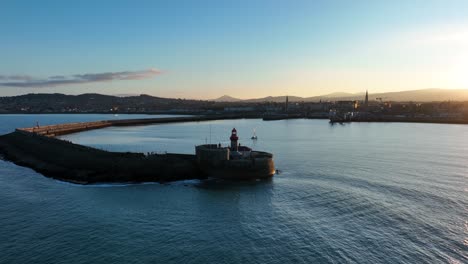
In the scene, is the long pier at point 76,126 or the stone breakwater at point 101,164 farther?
the long pier at point 76,126

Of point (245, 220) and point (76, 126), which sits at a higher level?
point (76, 126)

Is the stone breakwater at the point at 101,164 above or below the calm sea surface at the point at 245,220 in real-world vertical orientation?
above

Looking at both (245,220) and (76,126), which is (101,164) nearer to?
(245,220)

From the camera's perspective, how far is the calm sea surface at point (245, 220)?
49.1ft

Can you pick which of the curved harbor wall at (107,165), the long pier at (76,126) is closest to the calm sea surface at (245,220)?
the curved harbor wall at (107,165)

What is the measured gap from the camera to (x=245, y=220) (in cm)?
1916

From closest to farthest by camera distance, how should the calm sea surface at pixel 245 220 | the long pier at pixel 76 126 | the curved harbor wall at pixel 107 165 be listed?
1. the calm sea surface at pixel 245 220
2. the curved harbor wall at pixel 107 165
3. the long pier at pixel 76 126

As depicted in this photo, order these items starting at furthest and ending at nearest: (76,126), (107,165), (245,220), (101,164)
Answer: (76,126) < (101,164) < (107,165) < (245,220)

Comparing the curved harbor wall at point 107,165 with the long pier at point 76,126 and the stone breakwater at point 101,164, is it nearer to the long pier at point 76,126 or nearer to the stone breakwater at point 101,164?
the stone breakwater at point 101,164

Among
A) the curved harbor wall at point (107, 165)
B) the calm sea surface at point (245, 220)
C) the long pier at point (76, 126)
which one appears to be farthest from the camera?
the long pier at point (76, 126)

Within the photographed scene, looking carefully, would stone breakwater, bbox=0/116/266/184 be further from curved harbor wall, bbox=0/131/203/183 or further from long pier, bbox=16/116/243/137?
long pier, bbox=16/116/243/137

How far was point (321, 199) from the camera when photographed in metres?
22.6

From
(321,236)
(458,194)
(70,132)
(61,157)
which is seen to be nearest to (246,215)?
(321,236)

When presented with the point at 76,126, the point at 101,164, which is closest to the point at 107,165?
the point at 101,164
